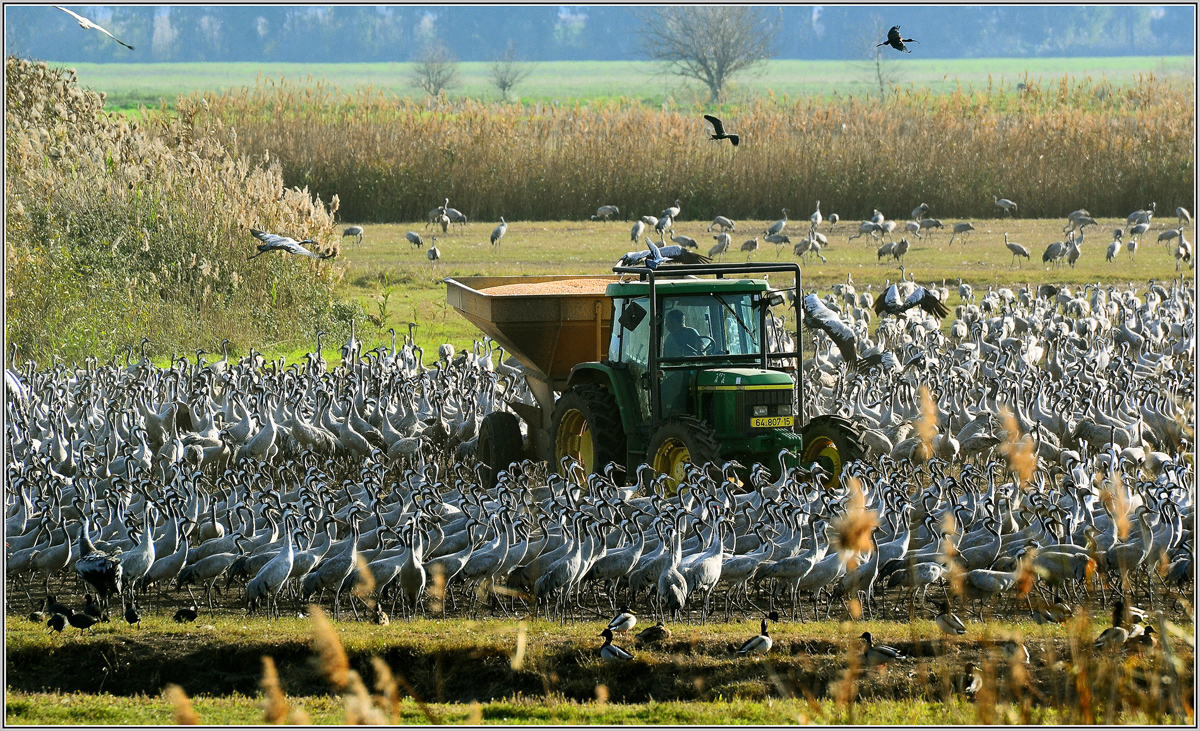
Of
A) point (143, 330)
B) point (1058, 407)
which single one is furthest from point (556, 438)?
point (143, 330)

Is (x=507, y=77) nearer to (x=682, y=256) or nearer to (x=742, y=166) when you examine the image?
(x=742, y=166)

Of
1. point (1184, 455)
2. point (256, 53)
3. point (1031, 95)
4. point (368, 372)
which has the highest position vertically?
point (256, 53)

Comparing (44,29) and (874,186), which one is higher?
(44,29)

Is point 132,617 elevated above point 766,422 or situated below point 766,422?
below

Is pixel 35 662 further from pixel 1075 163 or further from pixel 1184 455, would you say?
pixel 1075 163

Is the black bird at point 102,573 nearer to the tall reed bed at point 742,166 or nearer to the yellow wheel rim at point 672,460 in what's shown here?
the yellow wheel rim at point 672,460

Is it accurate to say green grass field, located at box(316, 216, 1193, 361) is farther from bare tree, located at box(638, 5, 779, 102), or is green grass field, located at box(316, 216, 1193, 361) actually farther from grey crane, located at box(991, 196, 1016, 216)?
bare tree, located at box(638, 5, 779, 102)

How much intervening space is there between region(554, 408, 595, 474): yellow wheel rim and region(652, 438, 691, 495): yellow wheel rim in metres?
1.07

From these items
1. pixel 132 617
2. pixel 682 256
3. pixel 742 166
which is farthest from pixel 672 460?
pixel 742 166

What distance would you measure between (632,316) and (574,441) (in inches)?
70.2

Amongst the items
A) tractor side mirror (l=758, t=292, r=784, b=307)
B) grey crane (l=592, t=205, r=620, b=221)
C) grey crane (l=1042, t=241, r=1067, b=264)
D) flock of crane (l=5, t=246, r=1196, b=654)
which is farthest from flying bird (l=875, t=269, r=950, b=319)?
grey crane (l=592, t=205, r=620, b=221)

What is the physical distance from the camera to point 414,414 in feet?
41.2

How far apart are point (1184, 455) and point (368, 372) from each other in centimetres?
851

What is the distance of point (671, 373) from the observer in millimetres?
9508
